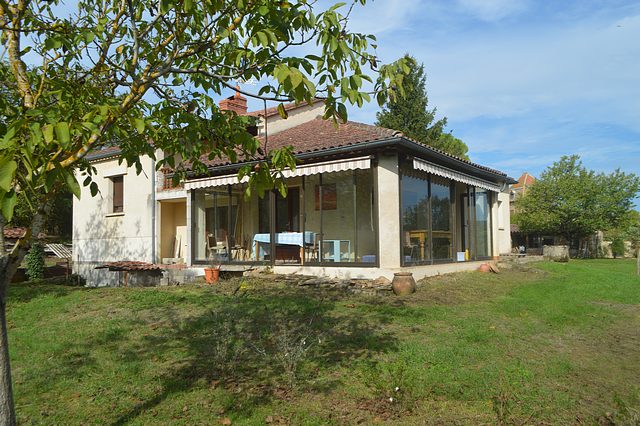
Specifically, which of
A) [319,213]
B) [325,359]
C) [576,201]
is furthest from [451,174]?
[576,201]

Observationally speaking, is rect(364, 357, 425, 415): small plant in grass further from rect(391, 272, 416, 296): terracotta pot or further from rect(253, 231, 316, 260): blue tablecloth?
rect(253, 231, 316, 260): blue tablecloth

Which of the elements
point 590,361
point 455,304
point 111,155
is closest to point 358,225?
point 455,304

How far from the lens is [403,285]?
11344 mm

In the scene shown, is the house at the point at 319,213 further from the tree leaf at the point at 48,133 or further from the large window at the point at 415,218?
the tree leaf at the point at 48,133

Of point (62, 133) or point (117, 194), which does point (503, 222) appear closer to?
point (117, 194)

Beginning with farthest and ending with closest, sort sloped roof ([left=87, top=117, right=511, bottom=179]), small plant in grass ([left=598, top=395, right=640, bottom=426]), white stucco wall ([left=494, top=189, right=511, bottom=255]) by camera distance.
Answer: white stucco wall ([left=494, top=189, right=511, bottom=255]) → sloped roof ([left=87, top=117, right=511, bottom=179]) → small plant in grass ([left=598, top=395, right=640, bottom=426])

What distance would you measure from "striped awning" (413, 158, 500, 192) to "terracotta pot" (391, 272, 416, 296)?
339cm

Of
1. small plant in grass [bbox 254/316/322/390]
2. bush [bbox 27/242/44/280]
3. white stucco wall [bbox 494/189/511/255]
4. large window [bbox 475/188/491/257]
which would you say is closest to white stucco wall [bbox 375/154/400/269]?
small plant in grass [bbox 254/316/322/390]

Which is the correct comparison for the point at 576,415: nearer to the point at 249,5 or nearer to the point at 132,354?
the point at 249,5

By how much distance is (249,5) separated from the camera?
4121mm

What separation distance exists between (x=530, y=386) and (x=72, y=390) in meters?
5.14

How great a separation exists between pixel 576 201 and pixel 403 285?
3013 centimetres

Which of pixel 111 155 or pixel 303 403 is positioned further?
pixel 111 155

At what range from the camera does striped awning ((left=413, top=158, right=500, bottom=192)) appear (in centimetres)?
1355
